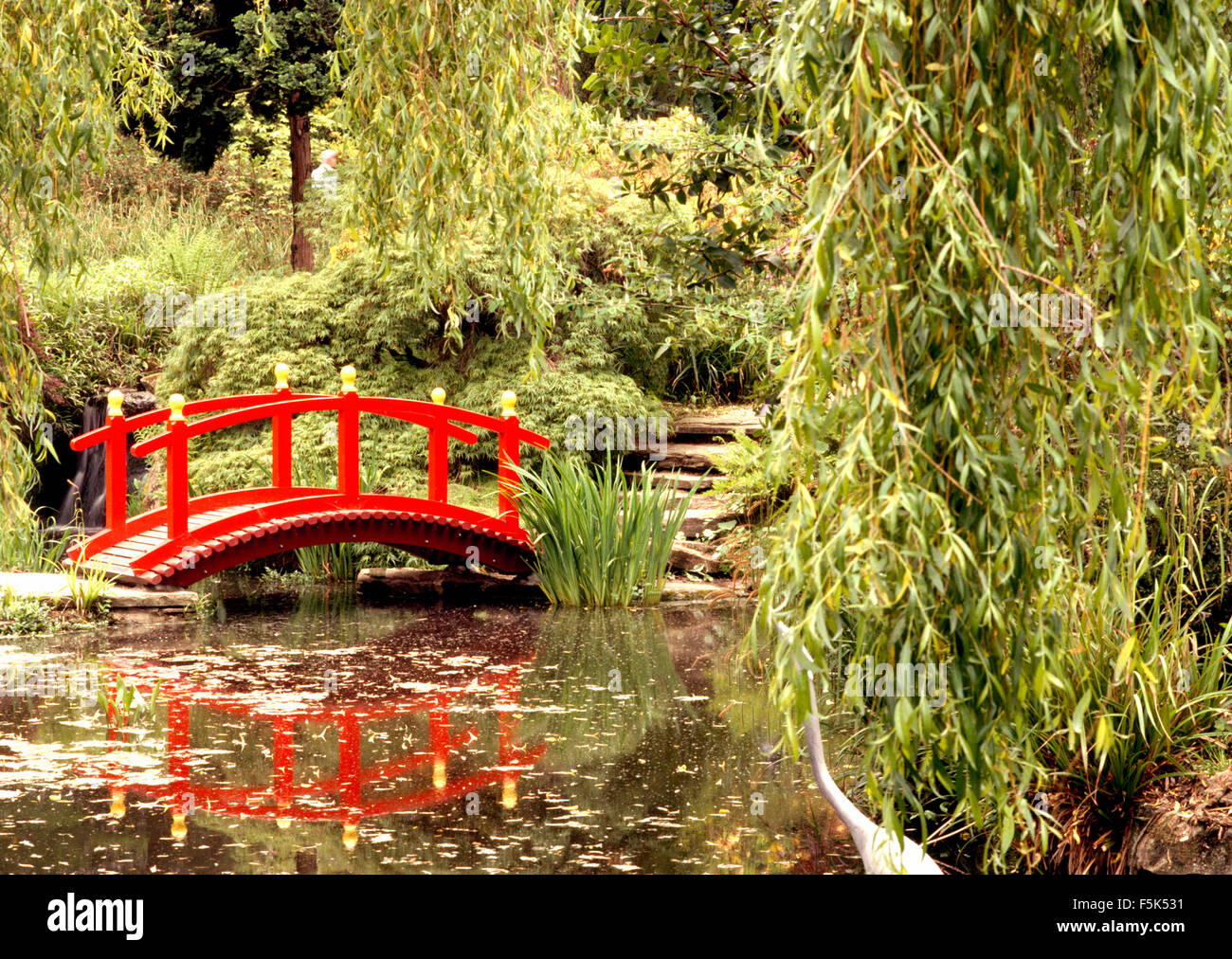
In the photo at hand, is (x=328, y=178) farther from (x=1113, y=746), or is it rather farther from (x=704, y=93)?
(x=1113, y=746)

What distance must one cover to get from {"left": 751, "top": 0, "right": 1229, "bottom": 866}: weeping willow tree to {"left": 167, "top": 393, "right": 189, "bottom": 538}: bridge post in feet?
18.4

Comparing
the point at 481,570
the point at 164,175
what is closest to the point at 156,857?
the point at 481,570

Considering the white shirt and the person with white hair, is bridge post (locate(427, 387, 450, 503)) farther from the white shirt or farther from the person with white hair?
the white shirt

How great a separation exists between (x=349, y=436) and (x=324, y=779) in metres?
3.91

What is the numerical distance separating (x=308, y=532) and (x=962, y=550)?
19.9 ft

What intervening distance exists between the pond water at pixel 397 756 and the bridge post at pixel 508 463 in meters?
1.34

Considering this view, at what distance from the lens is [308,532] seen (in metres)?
8.07

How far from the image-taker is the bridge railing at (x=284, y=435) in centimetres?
764

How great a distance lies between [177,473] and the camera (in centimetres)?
764

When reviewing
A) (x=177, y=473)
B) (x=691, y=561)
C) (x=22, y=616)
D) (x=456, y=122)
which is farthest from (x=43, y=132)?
(x=691, y=561)

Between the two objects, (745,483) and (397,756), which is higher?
(745,483)

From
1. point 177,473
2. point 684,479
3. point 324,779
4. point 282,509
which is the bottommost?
point 324,779

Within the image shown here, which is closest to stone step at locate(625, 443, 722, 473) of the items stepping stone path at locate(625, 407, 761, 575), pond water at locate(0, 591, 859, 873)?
stepping stone path at locate(625, 407, 761, 575)

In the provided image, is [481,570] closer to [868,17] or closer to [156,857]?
[156,857]
